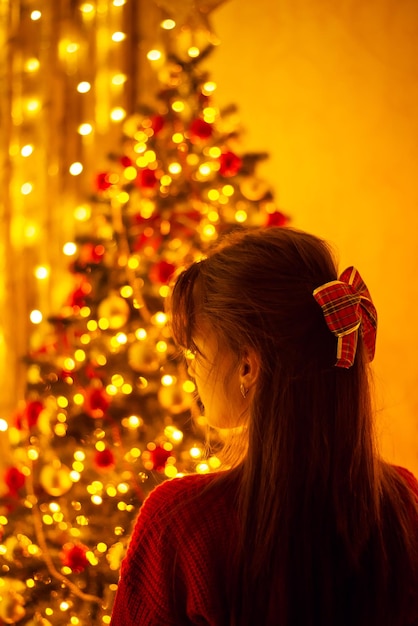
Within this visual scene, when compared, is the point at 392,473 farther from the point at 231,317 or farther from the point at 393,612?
the point at 231,317

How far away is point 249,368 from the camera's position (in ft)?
2.74

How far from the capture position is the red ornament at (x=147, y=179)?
194cm

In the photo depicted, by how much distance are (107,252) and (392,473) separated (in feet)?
4.39

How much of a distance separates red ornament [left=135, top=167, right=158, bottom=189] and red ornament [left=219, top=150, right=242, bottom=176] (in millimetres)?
197

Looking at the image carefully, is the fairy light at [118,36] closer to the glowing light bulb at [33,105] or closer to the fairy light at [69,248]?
the glowing light bulb at [33,105]

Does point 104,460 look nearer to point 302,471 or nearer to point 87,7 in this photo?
point 302,471

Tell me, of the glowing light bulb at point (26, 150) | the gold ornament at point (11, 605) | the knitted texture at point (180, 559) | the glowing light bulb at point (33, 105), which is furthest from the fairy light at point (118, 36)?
the knitted texture at point (180, 559)

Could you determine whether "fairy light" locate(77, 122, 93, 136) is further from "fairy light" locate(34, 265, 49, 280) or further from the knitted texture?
the knitted texture

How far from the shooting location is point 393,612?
0.80 meters

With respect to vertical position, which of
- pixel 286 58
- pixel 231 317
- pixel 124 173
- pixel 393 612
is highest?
pixel 286 58

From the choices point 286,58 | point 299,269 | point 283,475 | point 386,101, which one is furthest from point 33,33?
point 283,475

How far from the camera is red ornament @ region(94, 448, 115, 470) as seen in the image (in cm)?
187

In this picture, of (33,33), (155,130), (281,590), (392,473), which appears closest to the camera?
(281,590)

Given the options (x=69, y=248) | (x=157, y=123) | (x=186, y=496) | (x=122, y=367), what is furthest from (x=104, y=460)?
(x=186, y=496)
